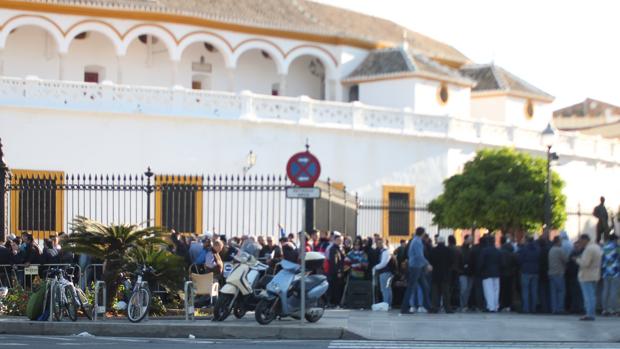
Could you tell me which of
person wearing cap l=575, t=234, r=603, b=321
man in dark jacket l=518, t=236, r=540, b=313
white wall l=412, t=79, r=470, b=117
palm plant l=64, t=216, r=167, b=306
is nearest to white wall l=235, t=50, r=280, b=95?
white wall l=412, t=79, r=470, b=117

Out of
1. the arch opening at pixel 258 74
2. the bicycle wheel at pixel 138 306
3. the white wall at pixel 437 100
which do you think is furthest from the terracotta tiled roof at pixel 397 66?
the bicycle wheel at pixel 138 306

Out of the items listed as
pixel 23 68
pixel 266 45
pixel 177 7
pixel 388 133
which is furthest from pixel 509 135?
pixel 23 68

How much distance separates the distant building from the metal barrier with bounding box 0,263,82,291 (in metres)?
58.6

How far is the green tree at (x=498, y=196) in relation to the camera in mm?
42125

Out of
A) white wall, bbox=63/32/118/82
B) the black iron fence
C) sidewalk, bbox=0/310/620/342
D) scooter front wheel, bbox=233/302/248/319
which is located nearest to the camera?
sidewalk, bbox=0/310/620/342

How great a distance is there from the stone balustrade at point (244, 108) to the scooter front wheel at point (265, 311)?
1919 centimetres

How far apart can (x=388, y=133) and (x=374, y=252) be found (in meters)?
18.9

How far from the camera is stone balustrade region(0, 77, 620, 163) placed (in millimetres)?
39094

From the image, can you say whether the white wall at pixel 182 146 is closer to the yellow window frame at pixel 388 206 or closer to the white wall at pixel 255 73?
the yellow window frame at pixel 388 206

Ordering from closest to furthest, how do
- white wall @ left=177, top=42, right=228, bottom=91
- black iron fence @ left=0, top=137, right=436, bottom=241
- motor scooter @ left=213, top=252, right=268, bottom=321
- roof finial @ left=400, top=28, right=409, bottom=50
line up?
motor scooter @ left=213, top=252, right=268, bottom=321, black iron fence @ left=0, top=137, right=436, bottom=241, white wall @ left=177, top=42, right=228, bottom=91, roof finial @ left=400, top=28, right=409, bottom=50

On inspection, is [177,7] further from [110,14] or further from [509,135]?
[509,135]

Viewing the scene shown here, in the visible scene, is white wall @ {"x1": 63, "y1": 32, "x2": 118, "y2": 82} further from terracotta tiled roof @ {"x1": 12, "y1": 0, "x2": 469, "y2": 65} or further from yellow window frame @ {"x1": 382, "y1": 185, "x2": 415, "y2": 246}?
yellow window frame @ {"x1": 382, "y1": 185, "x2": 415, "y2": 246}

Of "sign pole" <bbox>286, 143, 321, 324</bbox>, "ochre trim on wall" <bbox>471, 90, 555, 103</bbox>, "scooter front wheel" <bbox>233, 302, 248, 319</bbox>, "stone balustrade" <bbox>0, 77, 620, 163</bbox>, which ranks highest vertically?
"ochre trim on wall" <bbox>471, 90, 555, 103</bbox>

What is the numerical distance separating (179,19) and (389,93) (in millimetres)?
8602
